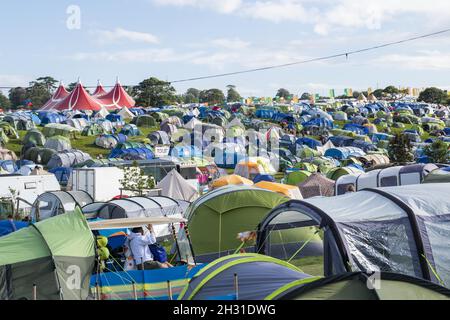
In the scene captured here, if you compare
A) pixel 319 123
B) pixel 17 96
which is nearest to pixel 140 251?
pixel 319 123

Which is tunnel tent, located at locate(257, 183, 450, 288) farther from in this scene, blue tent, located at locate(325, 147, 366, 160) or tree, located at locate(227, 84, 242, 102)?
tree, located at locate(227, 84, 242, 102)

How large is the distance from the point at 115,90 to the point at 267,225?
40.8 metres

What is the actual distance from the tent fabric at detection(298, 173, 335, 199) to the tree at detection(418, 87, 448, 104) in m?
78.2

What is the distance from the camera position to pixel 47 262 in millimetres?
8258

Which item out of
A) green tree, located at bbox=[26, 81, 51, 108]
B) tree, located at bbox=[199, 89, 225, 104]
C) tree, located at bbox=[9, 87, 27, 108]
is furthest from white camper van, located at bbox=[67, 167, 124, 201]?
tree, located at bbox=[9, 87, 27, 108]

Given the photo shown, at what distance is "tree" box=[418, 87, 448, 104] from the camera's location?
94438 mm

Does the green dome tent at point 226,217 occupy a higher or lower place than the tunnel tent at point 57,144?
lower

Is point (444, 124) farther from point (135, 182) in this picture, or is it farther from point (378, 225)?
point (378, 225)

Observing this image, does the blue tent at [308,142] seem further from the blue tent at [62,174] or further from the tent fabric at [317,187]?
the tent fabric at [317,187]

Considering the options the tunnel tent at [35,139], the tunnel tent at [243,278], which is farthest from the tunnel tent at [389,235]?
the tunnel tent at [35,139]

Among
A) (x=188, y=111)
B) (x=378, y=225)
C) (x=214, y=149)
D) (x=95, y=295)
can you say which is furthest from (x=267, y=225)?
(x=188, y=111)

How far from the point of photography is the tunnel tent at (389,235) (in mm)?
8602

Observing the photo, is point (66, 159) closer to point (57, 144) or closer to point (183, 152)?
point (57, 144)

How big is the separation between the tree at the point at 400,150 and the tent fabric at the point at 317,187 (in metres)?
11.0
